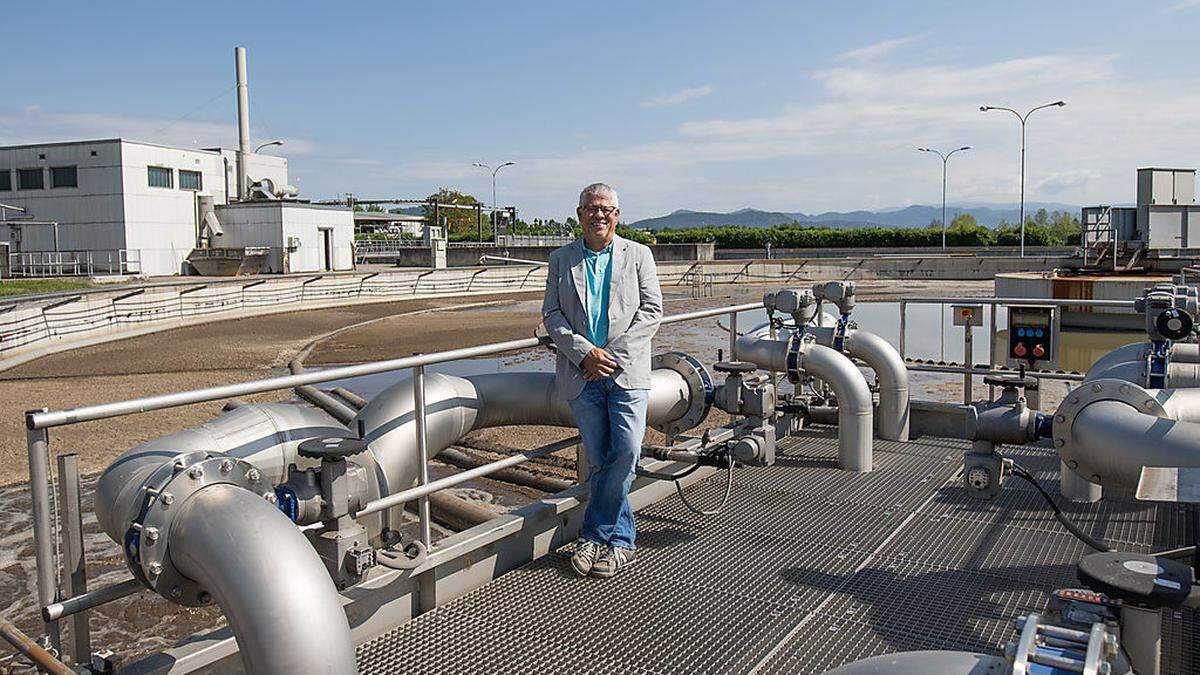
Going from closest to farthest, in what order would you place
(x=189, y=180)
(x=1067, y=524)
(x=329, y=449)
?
(x=329, y=449), (x=1067, y=524), (x=189, y=180)

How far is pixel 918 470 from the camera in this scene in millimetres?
6148

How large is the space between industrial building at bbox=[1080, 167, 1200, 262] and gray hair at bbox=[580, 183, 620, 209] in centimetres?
2894

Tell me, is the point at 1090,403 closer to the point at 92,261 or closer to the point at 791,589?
the point at 791,589

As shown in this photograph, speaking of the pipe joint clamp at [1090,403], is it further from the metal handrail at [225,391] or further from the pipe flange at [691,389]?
the metal handrail at [225,391]

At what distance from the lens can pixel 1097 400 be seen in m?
3.65

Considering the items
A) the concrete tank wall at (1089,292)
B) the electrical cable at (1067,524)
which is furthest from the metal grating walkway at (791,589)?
the concrete tank wall at (1089,292)

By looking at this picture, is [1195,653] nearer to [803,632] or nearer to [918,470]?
[803,632]

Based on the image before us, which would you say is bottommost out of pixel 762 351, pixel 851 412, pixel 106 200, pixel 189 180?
pixel 851 412

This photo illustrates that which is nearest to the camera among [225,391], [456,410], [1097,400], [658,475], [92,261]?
[225,391]

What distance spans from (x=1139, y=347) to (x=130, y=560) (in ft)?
19.1

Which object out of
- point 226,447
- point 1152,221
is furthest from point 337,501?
point 1152,221

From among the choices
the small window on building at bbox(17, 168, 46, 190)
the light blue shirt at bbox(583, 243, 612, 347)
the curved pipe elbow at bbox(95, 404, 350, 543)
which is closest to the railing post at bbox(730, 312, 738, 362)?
the light blue shirt at bbox(583, 243, 612, 347)

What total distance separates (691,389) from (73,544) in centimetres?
342

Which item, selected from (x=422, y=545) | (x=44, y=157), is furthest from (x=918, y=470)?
(x=44, y=157)
